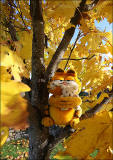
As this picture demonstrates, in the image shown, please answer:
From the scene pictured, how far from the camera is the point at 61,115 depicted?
27.4 inches

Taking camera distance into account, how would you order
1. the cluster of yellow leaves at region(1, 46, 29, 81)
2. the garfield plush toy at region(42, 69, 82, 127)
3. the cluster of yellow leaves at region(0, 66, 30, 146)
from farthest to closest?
the garfield plush toy at region(42, 69, 82, 127) < the cluster of yellow leaves at region(1, 46, 29, 81) < the cluster of yellow leaves at region(0, 66, 30, 146)

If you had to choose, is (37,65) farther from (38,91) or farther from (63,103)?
(63,103)

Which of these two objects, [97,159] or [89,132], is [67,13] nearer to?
[89,132]

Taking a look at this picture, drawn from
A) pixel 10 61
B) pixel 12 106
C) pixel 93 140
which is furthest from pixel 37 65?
pixel 93 140

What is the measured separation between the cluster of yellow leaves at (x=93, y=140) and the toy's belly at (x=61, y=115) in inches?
9.6

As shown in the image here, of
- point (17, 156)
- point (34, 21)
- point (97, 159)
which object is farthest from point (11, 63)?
point (17, 156)

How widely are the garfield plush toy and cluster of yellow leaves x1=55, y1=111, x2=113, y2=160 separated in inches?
9.1

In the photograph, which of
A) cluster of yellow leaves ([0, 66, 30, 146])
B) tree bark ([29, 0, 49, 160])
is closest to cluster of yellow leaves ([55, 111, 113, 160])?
cluster of yellow leaves ([0, 66, 30, 146])

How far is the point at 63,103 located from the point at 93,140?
0.29 m

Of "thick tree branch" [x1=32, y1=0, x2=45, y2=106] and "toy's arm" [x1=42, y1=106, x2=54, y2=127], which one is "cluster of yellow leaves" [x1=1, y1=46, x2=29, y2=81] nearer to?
"thick tree branch" [x1=32, y1=0, x2=45, y2=106]

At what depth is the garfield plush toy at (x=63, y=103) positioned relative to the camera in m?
0.68

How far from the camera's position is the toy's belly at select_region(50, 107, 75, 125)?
2.28ft

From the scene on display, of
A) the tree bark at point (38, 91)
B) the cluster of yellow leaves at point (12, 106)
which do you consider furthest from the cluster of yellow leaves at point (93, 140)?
the tree bark at point (38, 91)

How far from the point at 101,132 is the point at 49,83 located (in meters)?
0.40
